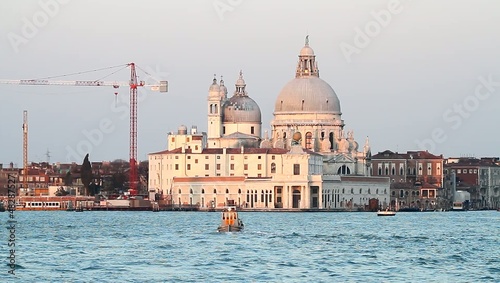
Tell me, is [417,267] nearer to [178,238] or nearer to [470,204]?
[178,238]

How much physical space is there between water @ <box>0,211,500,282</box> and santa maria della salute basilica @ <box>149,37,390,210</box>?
50704 millimetres

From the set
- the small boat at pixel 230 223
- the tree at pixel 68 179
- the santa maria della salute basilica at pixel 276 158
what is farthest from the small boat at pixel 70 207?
the small boat at pixel 230 223

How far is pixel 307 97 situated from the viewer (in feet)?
433

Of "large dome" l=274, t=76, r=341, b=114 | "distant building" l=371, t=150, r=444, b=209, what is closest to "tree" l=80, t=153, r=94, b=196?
"large dome" l=274, t=76, r=341, b=114

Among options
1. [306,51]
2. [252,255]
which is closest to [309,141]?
[306,51]

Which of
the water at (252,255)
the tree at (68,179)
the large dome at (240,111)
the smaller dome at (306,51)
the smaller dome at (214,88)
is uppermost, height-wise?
the smaller dome at (306,51)

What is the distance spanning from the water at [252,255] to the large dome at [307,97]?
198 ft

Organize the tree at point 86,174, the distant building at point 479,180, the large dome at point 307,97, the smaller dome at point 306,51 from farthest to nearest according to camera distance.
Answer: the distant building at point 479,180, the smaller dome at point 306,51, the large dome at point 307,97, the tree at point 86,174

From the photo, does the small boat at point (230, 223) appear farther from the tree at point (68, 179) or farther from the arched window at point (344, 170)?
the tree at point (68, 179)

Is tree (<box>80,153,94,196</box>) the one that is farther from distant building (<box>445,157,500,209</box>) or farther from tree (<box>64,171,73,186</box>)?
distant building (<box>445,157,500,209</box>)

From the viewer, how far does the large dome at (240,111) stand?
135 meters

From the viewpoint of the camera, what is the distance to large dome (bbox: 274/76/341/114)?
132 metres

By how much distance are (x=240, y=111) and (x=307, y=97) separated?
21.4ft

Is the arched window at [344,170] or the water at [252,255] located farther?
the arched window at [344,170]
